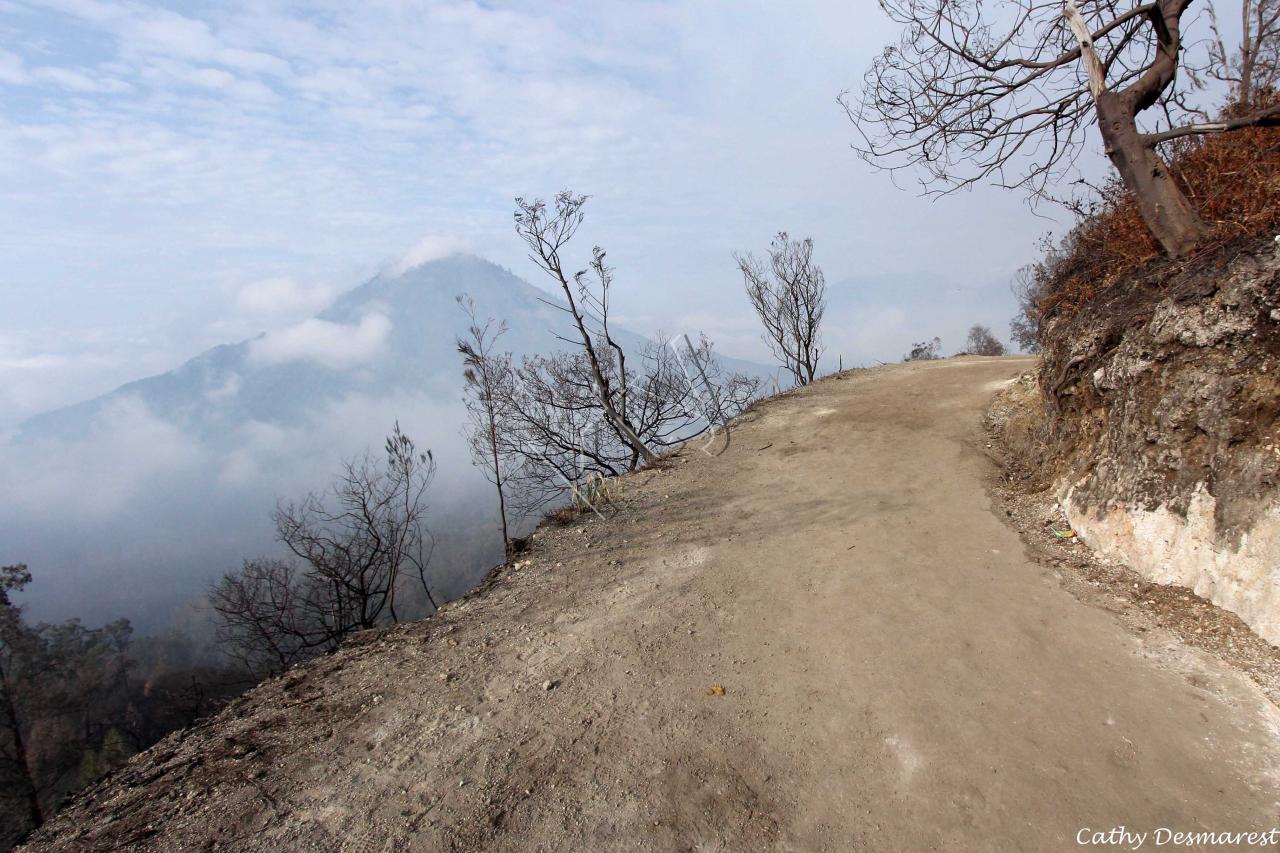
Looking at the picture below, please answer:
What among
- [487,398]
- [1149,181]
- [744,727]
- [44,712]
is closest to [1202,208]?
[1149,181]

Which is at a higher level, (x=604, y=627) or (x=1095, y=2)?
(x=1095, y=2)

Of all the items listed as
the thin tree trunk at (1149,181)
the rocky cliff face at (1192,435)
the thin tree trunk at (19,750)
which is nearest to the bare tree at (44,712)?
the thin tree trunk at (19,750)

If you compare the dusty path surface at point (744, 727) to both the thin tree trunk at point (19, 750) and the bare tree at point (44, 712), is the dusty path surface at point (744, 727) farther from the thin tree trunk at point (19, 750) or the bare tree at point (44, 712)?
the thin tree trunk at point (19, 750)

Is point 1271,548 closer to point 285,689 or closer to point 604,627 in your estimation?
point 604,627

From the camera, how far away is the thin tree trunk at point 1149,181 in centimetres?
536

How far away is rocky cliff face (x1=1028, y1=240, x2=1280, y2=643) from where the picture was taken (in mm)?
3738

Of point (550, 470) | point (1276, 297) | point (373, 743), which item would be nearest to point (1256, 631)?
point (1276, 297)

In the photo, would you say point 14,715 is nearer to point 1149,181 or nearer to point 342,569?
point 342,569

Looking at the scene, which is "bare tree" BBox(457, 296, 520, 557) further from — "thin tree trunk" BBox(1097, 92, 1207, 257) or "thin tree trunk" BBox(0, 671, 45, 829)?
"thin tree trunk" BBox(0, 671, 45, 829)

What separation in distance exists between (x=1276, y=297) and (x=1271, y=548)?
180 cm

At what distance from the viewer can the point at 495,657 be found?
14.8 feet

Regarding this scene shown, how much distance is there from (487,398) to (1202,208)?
38.7ft

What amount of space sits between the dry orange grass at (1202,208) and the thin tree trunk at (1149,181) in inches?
7.4

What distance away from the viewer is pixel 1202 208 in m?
5.54
